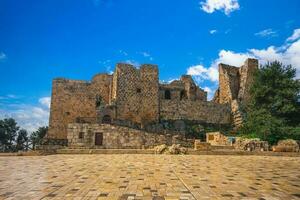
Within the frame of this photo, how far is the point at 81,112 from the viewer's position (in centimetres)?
2975

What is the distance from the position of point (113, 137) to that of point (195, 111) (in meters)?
10.5

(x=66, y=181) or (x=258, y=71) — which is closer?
(x=66, y=181)

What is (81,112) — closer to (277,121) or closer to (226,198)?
(277,121)

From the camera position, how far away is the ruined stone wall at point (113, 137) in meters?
21.6

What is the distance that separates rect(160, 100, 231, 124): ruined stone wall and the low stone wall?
5.97 m

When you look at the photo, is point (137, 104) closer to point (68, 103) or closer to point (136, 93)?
point (136, 93)

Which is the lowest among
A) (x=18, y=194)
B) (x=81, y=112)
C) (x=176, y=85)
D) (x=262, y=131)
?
(x=18, y=194)

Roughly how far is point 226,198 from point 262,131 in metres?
17.4

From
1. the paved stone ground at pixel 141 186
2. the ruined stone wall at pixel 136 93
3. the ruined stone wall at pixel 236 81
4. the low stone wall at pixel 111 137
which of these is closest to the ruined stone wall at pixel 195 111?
the ruined stone wall at pixel 136 93

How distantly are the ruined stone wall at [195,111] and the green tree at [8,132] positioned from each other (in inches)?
912

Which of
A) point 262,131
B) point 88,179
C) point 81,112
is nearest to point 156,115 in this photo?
point 81,112

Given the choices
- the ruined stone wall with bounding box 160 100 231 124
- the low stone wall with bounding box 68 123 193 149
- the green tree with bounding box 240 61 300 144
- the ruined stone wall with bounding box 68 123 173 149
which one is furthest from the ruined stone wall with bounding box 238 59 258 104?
the ruined stone wall with bounding box 68 123 173 149

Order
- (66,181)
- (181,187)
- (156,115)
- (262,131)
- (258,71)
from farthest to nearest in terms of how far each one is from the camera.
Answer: (156,115) → (258,71) → (262,131) → (66,181) → (181,187)

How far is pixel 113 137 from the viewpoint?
21.9 meters
